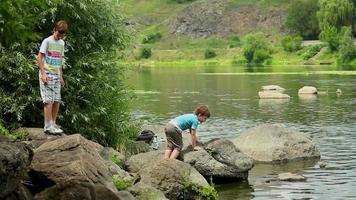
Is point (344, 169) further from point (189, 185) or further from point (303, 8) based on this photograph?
point (303, 8)

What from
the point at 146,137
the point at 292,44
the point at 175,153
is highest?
the point at 292,44

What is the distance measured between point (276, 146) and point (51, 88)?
1059 centimetres

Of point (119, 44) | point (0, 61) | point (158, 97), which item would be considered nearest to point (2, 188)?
point (0, 61)

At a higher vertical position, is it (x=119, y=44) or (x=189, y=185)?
(x=119, y=44)

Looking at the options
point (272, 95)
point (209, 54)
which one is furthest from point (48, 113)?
point (209, 54)

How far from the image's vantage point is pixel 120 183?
1519cm

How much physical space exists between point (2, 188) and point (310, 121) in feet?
93.6

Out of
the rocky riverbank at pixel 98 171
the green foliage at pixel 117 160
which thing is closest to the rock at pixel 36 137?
the rocky riverbank at pixel 98 171

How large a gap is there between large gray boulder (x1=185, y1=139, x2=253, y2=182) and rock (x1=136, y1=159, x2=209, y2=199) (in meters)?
2.15

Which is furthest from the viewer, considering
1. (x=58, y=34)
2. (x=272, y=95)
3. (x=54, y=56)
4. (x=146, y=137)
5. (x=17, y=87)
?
(x=272, y=95)

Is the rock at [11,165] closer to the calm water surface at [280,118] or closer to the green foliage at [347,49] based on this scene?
the calm water surface at [280,118]

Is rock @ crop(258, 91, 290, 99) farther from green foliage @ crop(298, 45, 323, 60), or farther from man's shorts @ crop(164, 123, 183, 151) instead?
green foliage @ crop(298, 45, 323, 60)

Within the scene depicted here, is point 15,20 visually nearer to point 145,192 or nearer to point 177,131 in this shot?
point 145,192

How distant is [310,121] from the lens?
3831cm
